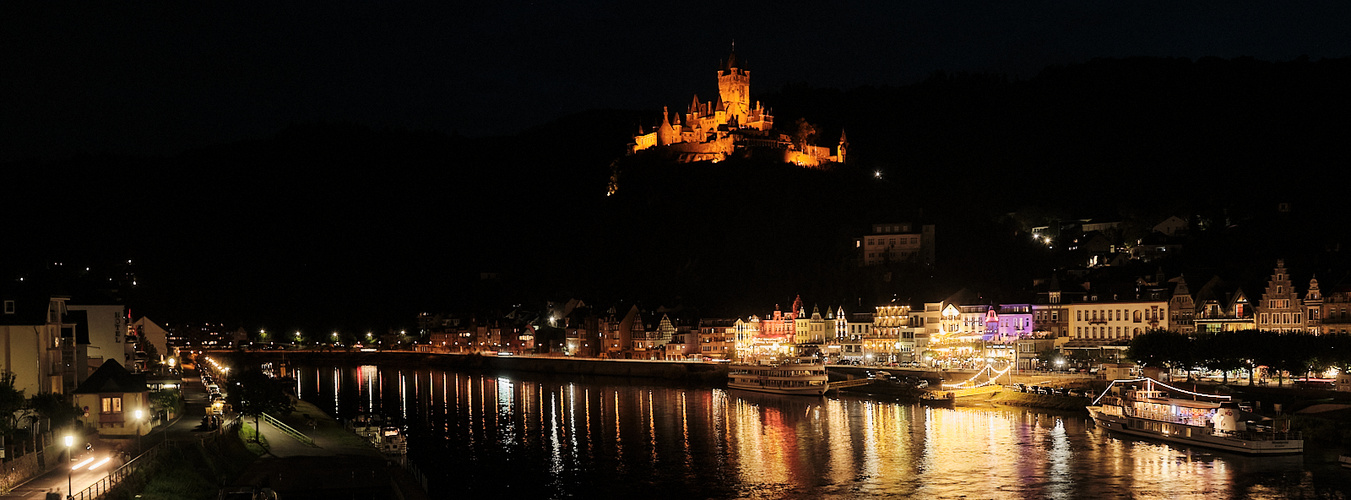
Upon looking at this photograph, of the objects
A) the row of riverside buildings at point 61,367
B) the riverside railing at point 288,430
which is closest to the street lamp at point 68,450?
the row of riverside buildings at point 61,367

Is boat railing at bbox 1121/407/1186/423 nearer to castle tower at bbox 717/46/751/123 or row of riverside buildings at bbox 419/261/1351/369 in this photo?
row of riverside buildings at bbox 419/261/1351/369

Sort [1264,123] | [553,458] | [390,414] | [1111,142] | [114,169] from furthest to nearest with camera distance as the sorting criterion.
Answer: [114,169] → [1111,142] → [1264,123] → [390,414] → [553,458]

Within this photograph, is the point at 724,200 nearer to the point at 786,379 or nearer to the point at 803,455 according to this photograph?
the point at 786,379

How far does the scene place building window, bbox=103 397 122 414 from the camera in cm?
2984

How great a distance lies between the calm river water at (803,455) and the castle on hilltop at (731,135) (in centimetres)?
5801

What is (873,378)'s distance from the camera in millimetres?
68250

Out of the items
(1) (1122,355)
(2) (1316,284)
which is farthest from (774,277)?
(2) (1316,284)

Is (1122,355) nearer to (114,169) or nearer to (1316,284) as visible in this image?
(1316,284)

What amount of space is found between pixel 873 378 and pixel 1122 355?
13.8 m

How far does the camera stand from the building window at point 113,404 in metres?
29.8

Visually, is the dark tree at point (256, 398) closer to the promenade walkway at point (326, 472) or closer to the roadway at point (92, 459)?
the promenade walkway at point (326, 472)

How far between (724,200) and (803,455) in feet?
240

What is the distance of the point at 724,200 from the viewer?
112m

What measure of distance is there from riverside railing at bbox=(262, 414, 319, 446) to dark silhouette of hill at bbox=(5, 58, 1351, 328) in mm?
49483
